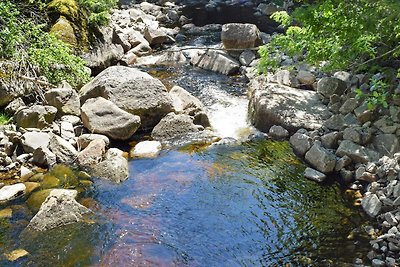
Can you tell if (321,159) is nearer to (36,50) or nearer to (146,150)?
(146,150)

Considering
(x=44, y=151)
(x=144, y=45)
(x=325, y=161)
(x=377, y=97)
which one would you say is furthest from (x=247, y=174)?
(x=144, y=45)

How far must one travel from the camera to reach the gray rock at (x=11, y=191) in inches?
258

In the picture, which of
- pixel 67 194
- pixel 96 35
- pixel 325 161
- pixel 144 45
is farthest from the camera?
pixel 144 45

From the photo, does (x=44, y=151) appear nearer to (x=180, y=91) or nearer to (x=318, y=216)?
(x=180, y=91)

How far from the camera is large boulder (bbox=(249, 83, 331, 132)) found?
29.1 feet

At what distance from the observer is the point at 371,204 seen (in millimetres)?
6398

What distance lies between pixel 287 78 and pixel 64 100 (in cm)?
539

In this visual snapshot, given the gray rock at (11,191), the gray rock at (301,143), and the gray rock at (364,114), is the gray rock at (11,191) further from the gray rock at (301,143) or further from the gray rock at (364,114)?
the gray rock at (364,114)

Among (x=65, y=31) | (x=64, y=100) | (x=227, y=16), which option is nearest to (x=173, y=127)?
(x=64, y=100)

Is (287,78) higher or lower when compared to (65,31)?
lower

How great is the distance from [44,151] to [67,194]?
5.62 ft

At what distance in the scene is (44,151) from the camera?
7535 mm

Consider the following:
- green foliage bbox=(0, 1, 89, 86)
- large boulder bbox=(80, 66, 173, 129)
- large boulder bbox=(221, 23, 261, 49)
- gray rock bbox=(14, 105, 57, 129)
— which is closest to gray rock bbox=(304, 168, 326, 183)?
large boulder bbox=(80, 66, 173, 129)

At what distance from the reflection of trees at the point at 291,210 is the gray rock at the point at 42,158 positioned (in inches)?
123
